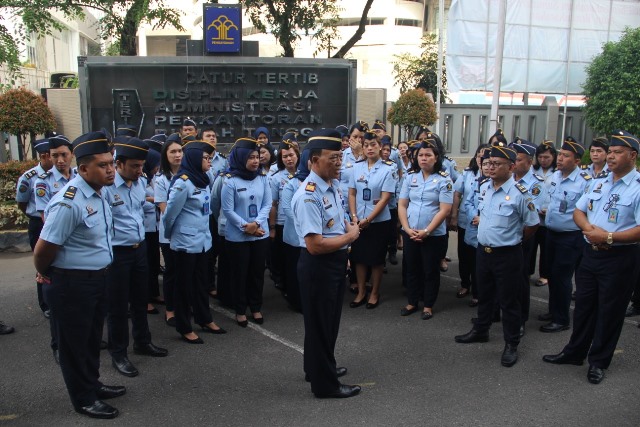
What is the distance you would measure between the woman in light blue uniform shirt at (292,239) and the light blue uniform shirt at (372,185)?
1.99 ft

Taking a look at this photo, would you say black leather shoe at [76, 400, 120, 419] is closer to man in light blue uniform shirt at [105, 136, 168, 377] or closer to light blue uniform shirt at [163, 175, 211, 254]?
man in light blue uniform shirt at [105, 136, 168, 377]

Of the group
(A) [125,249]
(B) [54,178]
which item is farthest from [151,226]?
(A) [125,249]

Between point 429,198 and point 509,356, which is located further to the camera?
point 429,198

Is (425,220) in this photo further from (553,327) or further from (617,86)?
(617,86)

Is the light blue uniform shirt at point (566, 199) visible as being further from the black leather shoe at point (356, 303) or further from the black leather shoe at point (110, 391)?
the black leather shoe at point (110, 391)

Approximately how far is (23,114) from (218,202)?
5.95m

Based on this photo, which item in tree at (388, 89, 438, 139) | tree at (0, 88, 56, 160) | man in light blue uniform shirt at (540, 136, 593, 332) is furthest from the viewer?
tree at (388, 89, 438, 139)

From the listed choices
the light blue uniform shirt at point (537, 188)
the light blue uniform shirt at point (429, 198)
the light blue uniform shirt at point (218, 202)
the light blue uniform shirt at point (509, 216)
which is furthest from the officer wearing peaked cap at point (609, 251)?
the light blue uniform shirt at point (218, 202)

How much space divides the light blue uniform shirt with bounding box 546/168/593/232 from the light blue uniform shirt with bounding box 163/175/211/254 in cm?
328

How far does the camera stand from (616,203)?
13.0ft

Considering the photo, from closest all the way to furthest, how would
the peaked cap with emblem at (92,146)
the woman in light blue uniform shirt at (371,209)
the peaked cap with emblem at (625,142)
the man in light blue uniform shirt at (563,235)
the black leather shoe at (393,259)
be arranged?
1. the peaked cap with emblem at (92,146)
2. the peaked cap with emblem at (625,142)
3. the man in light blue uniform shirt at (563,235)
4. the woman in light blue uniform shirt at (371,209)
5. the black leather shoe at (393,259)

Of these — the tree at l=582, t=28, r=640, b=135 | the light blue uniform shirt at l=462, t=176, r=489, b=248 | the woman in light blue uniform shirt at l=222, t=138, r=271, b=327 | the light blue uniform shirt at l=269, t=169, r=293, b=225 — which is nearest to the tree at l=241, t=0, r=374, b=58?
the tree at l=582, t=28, r=640, b=135

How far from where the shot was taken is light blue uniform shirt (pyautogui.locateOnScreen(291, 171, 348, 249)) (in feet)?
11.4

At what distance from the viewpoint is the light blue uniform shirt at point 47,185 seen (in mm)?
5141
